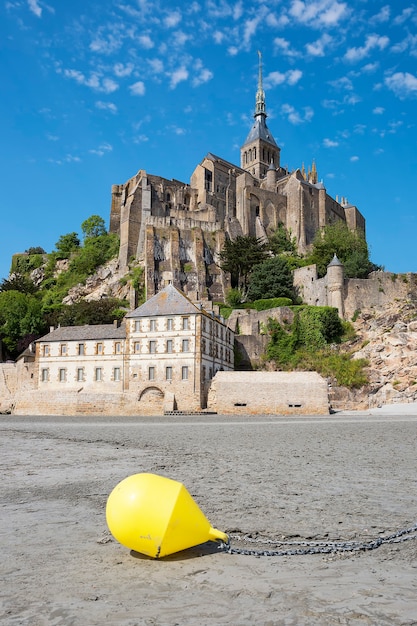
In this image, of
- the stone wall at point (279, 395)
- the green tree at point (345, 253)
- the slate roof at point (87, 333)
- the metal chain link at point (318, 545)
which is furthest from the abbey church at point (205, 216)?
the metal chain link at point (318, 545)

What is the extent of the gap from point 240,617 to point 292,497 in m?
4.32

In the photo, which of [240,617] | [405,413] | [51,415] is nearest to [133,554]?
[240,617]

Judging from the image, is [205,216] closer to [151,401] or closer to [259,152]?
[259,152]

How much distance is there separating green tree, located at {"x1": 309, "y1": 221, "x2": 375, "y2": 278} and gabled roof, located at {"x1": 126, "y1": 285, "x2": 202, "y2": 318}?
2338 centimetres

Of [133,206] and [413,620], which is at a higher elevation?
[133,206]

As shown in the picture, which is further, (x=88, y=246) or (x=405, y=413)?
(x=88, y=246)

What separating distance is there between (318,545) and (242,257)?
195 ft

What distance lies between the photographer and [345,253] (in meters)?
65.1

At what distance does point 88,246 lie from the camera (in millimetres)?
80250

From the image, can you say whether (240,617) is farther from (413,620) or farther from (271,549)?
(271,549)

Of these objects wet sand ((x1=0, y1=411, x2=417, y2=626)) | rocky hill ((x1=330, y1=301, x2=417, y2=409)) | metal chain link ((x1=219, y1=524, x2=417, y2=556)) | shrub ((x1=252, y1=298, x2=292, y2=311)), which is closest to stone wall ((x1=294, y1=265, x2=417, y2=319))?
rocky hill ((x1=330, y1=301, x2=417, y2=409))

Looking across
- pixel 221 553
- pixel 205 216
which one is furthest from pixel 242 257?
pixel 221 553

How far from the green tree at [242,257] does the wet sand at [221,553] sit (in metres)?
52.7

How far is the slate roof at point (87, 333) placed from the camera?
4247 centimetres
